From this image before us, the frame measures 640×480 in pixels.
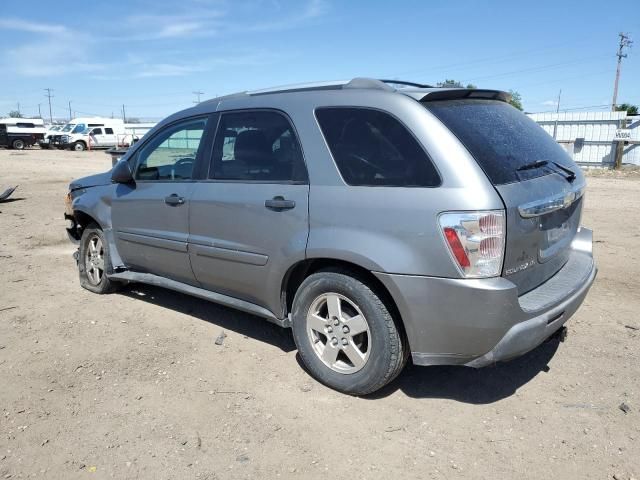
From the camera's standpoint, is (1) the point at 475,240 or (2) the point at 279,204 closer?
(1) the point at 475,240

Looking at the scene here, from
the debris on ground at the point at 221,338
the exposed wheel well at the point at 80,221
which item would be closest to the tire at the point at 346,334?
the debris on ground at the point at 221,338

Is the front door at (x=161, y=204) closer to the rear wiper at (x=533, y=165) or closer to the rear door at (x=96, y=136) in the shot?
the rear wiper at (x=533, y=165)

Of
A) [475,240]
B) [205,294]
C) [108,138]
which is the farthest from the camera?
[108,138]

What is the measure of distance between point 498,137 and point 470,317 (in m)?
1.11

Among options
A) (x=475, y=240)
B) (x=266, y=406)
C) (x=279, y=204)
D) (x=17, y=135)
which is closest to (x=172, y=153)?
(x=279, y=204)

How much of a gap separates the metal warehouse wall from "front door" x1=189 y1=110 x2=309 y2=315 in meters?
22.2

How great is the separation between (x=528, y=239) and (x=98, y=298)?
13.4 feet

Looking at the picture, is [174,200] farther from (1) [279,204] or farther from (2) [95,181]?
(2) [95,181]

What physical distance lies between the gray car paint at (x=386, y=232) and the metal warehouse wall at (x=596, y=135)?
22290 millimetres

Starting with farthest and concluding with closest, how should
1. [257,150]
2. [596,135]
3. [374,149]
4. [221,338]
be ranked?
1. [596,135]
2. [221,338]
3. [257,150]
4. [374,149]

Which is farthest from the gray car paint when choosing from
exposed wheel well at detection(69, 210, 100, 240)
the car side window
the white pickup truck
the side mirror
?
the white pickup truck

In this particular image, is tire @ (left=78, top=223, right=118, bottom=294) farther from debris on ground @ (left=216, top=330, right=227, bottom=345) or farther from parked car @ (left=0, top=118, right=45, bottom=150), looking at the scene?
parked car @ (left=0, top=118, right=45, bottom=150)

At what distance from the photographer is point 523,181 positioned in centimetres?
301

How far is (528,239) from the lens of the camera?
9.69 ft
